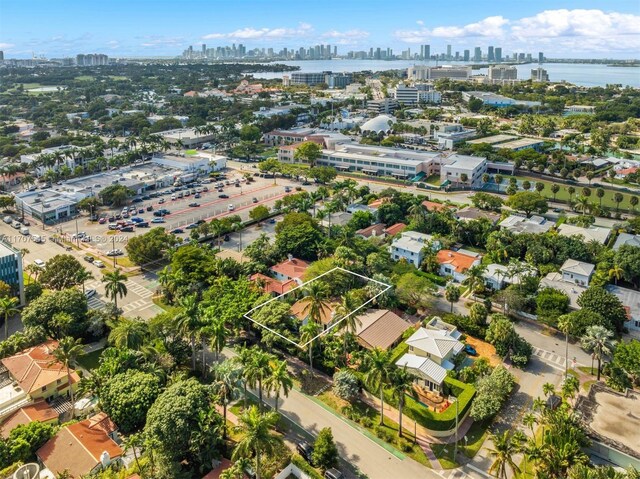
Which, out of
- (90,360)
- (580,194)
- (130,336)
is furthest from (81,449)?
(580,194)

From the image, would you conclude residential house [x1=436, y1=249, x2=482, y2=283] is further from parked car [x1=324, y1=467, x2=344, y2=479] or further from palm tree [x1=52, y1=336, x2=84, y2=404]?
palm tree [x1=52, y1=336, x2=84, y2=404]

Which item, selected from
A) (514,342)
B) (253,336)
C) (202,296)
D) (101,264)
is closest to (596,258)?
(514,342)

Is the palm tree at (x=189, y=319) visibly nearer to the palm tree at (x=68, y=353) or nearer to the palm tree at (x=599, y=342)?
the palm tree at (x=68, y=353)

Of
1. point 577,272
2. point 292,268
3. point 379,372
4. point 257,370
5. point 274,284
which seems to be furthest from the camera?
point 292,268

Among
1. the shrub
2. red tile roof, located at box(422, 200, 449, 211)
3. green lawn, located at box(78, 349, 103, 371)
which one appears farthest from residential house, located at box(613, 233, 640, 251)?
green lawn, located at box(78, 349, 103, 371)

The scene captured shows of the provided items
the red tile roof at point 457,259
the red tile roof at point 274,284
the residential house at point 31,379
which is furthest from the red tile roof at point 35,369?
the red tile roof at point 457,259

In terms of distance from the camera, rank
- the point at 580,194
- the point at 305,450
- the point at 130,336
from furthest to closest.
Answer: the point at 580,194, the point at 130,336, the point at 305,450

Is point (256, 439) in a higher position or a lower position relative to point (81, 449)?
higher

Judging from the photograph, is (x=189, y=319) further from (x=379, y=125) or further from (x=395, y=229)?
(x=379, y=125)
